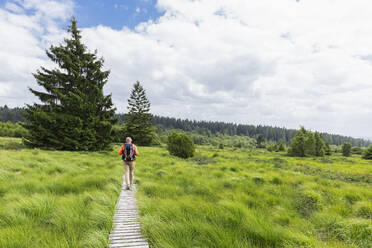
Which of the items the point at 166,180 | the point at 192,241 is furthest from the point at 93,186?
the point at 192,241

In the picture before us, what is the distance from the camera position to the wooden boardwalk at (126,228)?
3.03 metres

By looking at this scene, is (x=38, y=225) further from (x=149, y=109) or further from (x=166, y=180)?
(x=149, y=109)

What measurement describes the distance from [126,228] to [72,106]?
16.8 metres

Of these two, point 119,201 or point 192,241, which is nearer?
point 192,241

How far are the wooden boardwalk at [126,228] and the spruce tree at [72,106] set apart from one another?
14.2 meters

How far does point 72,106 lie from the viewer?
16312mm

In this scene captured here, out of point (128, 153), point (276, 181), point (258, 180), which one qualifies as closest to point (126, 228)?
point (128, 153)

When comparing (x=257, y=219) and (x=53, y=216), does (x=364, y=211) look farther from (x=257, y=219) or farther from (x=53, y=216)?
(x=53, y=216)

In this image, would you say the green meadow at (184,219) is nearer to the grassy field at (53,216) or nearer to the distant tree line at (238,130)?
the grassy field at (53,216)

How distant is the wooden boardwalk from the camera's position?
3.03 meters

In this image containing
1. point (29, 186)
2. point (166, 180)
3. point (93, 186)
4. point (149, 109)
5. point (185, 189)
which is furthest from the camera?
point (149, 109)

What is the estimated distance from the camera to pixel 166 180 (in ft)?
24.5

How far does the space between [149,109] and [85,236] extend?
4272 cm

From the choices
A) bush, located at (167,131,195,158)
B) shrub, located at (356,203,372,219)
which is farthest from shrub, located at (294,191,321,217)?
bush, located at (167,131,195,158)
